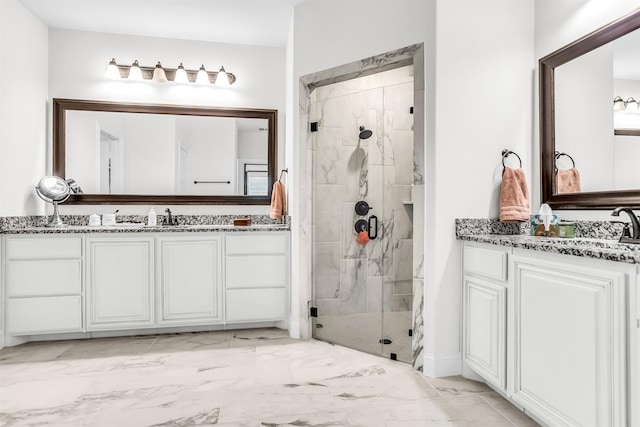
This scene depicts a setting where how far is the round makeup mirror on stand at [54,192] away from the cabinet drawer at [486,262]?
9.98 ft

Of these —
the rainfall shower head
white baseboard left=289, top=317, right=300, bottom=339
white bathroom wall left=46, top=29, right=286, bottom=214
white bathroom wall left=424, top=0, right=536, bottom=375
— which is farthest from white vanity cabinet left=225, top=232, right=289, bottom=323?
white bathroom wall left=424, top=0, right=536, bottom=375

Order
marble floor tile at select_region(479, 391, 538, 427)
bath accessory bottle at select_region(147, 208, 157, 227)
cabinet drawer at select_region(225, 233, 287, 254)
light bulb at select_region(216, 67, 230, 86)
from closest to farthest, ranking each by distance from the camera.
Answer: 1. marble floor tile at select_region(479, 391, 538, 427)
2. cabinet drawer at select_region(225, 233, 287, 254)
3. bath accessory bottle at select_region(147, 208, 157, 227)
4. light bulb at select_region(216, 67, 230, 86)

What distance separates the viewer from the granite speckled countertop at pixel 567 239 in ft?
4.50

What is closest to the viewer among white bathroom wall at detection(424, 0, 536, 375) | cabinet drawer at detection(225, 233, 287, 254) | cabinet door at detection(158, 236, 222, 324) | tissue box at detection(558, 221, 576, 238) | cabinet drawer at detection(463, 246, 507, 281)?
cabinet drawer at detection(463, 246, 507, 281)

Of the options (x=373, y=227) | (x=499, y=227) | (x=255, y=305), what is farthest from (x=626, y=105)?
(x=255, y=305)

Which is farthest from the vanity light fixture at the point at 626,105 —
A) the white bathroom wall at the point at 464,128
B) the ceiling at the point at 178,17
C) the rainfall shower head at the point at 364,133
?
the ceiling at the point at 178,17

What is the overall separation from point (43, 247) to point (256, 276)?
1.51m

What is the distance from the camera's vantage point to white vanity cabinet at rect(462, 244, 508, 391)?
1.94 metres

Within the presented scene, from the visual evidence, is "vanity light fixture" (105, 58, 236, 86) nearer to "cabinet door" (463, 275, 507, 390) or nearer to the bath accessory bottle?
the bath accessory bottle

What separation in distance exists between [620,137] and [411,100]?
1202 millimetres

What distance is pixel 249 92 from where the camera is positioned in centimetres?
369

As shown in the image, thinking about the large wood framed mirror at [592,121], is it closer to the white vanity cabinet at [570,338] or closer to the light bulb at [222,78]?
the white vanity cabinet at [570,338]

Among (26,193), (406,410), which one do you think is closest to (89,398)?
(406,410)

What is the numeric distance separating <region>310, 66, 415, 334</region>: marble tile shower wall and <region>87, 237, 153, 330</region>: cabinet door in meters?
1.28
